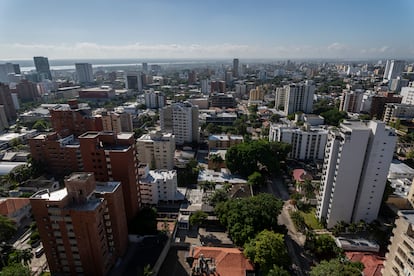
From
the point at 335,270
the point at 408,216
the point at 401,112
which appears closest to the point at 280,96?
the point at 401,112

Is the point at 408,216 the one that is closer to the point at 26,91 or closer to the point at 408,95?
the point at 408,95

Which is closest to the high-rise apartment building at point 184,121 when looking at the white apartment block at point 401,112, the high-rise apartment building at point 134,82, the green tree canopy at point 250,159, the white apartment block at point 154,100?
the green tree canopy at point 250,159

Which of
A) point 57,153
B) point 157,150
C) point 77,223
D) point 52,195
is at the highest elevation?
point 52,195

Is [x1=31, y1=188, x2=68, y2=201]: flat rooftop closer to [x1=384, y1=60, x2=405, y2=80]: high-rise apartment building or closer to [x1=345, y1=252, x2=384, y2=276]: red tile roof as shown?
[x1=345, y1=252, x2=384, y2=276]: red tile roof

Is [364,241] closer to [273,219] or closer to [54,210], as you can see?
[273,219]

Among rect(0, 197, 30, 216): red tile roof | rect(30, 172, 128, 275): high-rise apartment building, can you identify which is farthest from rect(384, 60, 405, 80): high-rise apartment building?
rect(0, 197, 30, 216): red tile roof

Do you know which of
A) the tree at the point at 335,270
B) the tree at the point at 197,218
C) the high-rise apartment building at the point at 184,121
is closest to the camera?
the tree at the point at 335,270

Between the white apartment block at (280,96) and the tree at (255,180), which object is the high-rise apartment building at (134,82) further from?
the tree at (255,180)
